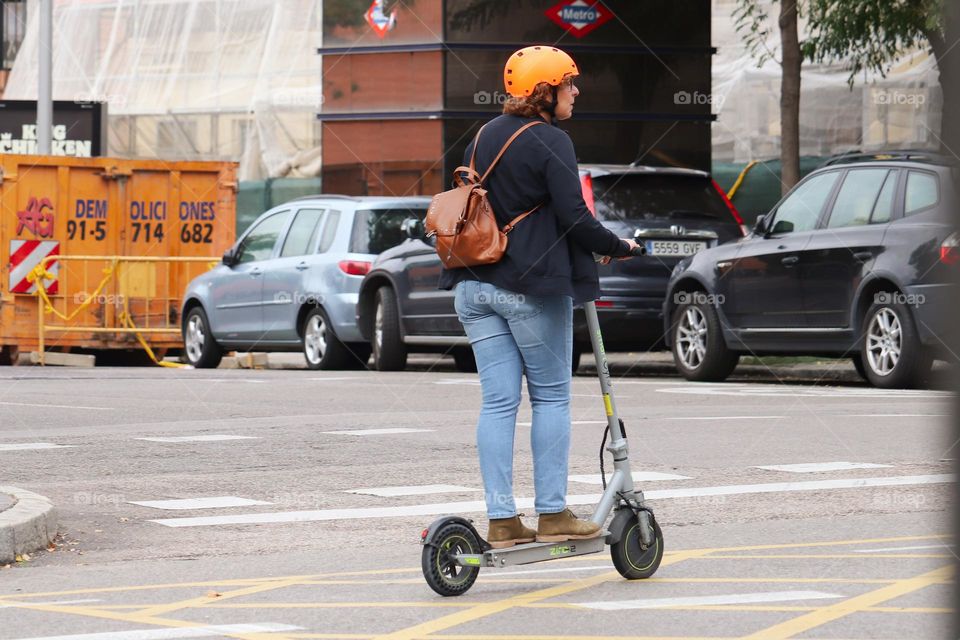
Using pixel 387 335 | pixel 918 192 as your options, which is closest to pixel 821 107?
pixel 387 335

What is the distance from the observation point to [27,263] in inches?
838

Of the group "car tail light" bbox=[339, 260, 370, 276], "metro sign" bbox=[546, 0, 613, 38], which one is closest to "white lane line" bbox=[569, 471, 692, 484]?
"car tail light" bbox=[339, 260, 370, 276]

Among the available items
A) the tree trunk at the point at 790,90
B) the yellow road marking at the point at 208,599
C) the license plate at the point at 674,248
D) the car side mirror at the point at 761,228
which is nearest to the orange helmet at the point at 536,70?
the yellow road marking at the point at 208,599

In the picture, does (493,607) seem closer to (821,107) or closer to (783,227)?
(783,227)

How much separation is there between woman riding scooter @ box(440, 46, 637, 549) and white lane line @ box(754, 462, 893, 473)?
334cm

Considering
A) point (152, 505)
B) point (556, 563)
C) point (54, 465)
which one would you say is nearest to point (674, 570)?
point (556, 563)

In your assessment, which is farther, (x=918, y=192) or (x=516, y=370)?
(x=918, y=192)

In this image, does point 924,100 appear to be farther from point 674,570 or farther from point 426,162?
point 674,570

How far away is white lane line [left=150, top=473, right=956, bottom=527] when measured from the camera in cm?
782

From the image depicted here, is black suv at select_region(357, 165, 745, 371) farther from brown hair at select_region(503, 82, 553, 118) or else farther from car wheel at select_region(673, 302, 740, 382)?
brown hair at select_region(503, 82, 553, 118)

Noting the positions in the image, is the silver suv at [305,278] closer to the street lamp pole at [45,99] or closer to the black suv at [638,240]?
the black suv at [638,240]

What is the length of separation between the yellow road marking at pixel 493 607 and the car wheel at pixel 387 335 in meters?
11.1

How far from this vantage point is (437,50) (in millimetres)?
23609

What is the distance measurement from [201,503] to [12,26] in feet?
133
